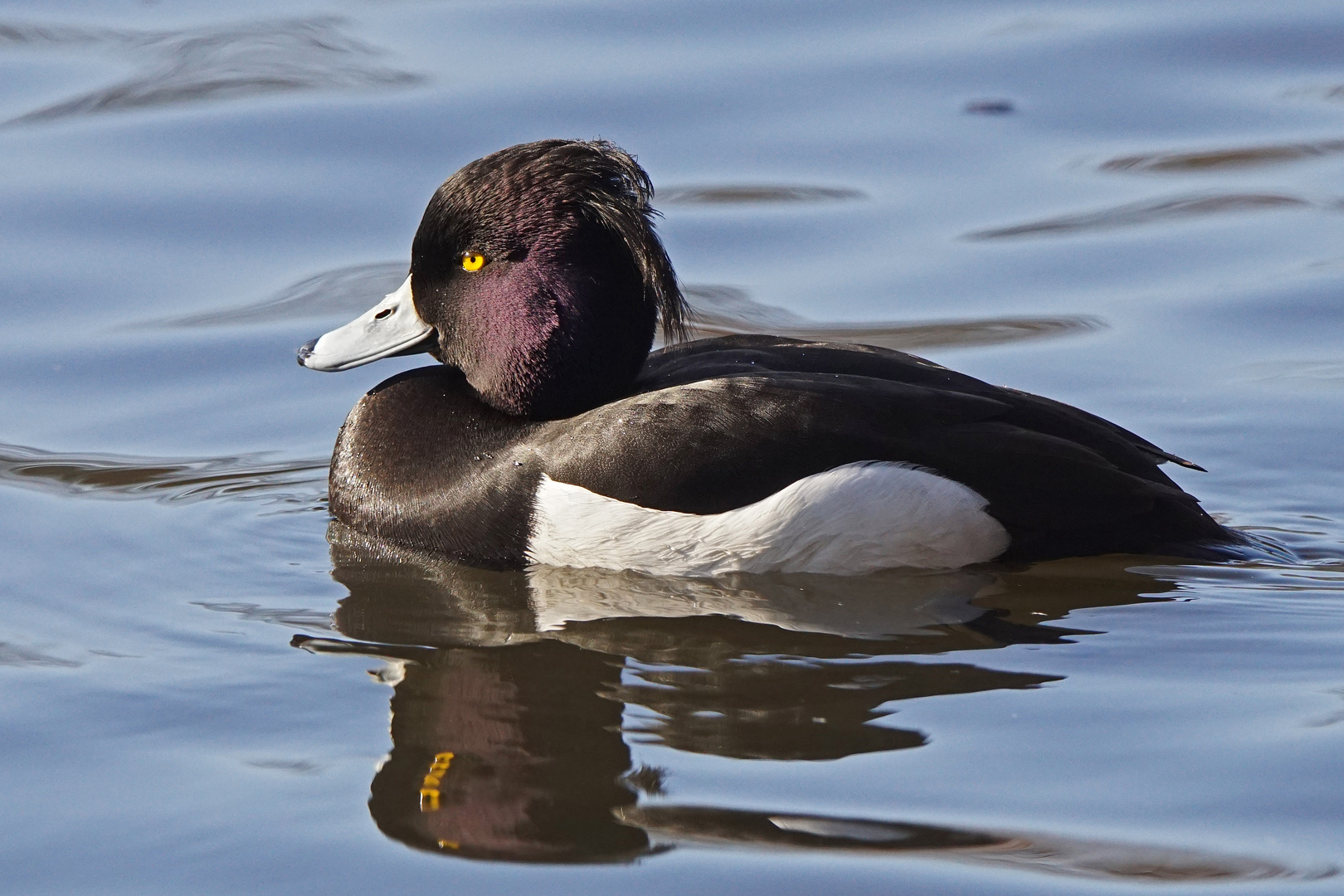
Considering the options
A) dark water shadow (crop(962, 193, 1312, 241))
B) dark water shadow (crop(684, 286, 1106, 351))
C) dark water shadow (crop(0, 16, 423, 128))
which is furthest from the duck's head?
dark water shadow (crop(0, 16, 423, 128))

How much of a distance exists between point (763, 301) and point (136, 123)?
3.63 meters

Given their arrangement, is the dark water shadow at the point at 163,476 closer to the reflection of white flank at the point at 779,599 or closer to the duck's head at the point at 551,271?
the duck's head at the point at 551,271

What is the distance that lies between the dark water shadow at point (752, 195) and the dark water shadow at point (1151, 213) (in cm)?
76

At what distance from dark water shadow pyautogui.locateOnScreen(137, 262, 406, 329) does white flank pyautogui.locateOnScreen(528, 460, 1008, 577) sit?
261cm

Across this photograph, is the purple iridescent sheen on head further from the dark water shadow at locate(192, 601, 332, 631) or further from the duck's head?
the dark water shadow at locate(192, 601, 332, 631)

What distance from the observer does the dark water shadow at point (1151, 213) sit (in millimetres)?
8422

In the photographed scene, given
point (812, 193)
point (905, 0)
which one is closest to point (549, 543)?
point (812, 193)

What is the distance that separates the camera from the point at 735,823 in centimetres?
405

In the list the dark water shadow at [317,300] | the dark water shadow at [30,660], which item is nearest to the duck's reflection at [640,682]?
the dark water shadow at [30,660]

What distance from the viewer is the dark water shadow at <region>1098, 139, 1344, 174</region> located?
903 centimetres

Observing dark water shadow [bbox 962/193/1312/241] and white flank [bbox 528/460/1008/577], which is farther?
dark water shadow [bbox 962/193/1312/241]

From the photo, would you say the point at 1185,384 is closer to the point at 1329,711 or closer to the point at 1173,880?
the point at 1329,711

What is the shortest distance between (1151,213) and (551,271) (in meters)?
3.87

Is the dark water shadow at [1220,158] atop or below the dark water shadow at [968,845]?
atop
